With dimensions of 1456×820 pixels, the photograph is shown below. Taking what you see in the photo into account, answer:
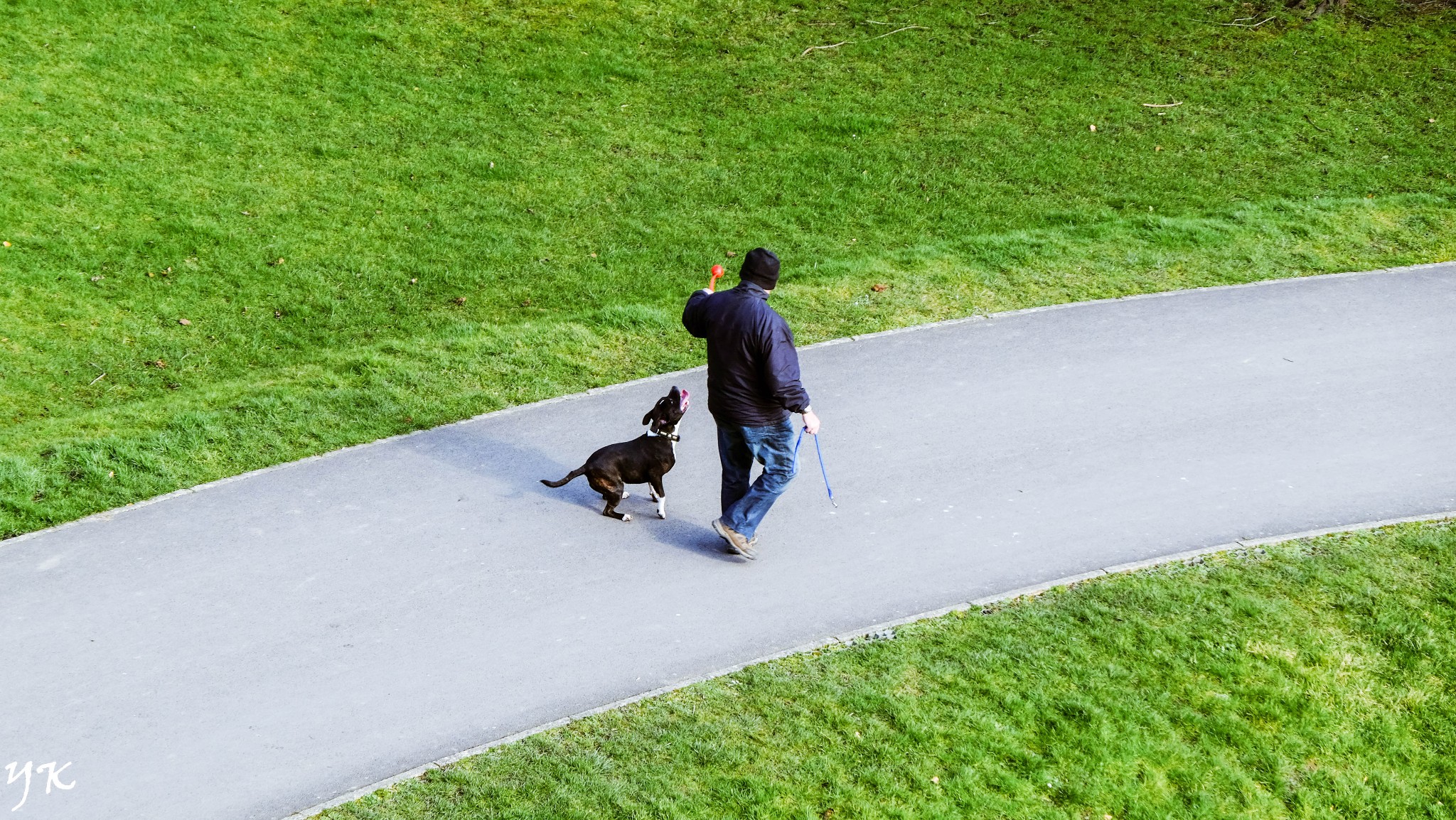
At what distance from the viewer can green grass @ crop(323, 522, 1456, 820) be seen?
6.21m

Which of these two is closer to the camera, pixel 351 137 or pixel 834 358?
pixel 834 358

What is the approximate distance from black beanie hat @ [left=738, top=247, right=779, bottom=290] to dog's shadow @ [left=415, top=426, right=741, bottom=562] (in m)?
1.88

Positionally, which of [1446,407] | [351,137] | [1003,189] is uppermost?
[351,137]

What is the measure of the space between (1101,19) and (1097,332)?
28.7 feet

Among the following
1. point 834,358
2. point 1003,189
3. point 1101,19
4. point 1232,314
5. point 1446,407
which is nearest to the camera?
point 1446,407

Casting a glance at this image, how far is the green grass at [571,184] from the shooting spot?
1055cm

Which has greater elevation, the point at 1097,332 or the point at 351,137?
the point at 351,137

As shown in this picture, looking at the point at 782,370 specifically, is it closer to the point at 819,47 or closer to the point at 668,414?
the point at 668,414

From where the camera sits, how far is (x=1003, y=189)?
1412 cm

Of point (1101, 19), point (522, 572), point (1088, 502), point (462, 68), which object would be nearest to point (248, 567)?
point (522, 572)

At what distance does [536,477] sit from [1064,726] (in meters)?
4.21

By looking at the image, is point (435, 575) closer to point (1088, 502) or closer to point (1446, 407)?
point (1088, 502)

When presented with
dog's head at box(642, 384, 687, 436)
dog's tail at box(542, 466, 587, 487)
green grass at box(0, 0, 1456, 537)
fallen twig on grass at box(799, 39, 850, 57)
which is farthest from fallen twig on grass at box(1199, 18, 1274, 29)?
dog's tail at box(542, 466, 587, 487)

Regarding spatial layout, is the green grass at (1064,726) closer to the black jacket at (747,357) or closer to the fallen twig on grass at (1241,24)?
the black jacket at (747,357)
